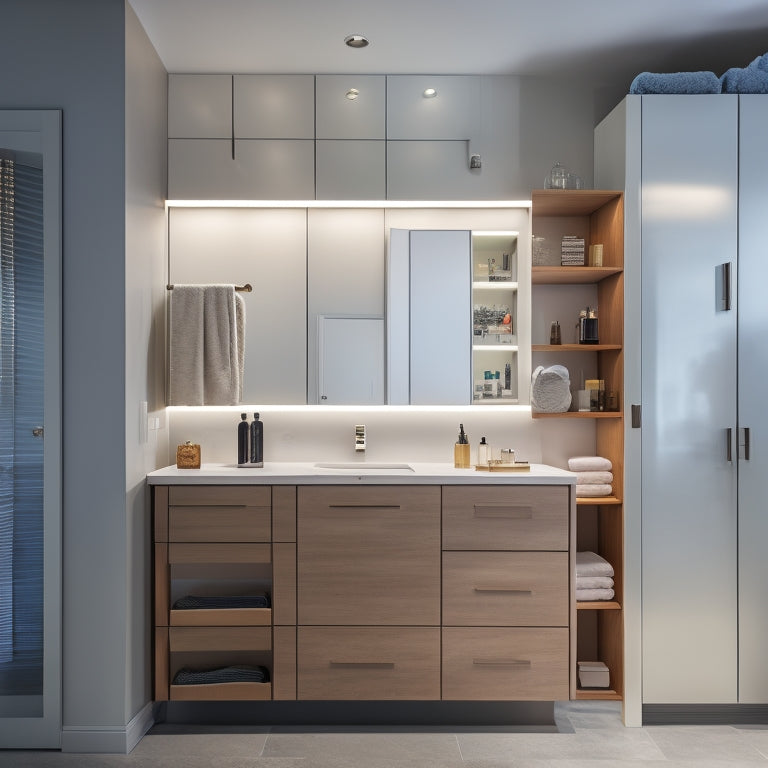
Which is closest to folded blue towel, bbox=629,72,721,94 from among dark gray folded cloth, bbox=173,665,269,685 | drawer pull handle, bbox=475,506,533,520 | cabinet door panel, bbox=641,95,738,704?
cabinet door panel, bbox=641,95,738,704

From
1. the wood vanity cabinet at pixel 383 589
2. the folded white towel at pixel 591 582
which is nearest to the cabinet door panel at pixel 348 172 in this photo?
the wood vanity cabinet at pixel 383 589

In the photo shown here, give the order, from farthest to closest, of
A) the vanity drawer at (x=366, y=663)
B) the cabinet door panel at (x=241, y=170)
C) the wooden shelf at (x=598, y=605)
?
the cabinet door panel at (x=241, y=170)
the wooden shelf at (x=598, y=605)
the vanity drawer at (x=366, y=663)

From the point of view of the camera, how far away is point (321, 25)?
2.83 metres

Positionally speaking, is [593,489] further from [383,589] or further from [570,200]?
[570,200]

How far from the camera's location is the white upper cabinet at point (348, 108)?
3250 millimetres

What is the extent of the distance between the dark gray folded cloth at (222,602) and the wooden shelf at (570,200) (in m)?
2.03

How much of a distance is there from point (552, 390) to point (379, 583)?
1.10m

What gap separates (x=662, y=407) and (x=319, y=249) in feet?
5.46

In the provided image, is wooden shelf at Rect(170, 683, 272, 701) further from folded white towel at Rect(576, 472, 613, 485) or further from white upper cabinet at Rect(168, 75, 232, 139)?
white upper cabinet at Rect(168, 75, 232, 139)

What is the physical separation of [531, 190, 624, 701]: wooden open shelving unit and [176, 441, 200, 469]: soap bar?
4.88 ft

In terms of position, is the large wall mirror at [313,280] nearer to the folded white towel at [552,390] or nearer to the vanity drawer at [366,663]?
the folded white towel at [552,390]

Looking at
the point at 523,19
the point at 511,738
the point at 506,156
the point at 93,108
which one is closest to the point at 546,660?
the point at 511,738

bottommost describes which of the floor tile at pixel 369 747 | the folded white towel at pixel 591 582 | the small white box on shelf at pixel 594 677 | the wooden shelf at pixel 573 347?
the floor tile at pixel 369 747

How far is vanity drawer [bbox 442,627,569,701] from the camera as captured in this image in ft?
9.02
